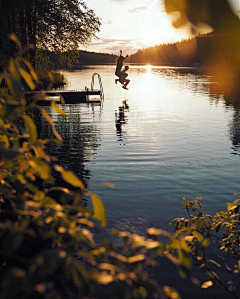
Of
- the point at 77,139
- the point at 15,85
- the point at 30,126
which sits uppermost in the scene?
the point at 15,85

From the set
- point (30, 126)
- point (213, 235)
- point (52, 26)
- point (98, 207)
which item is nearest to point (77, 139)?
point (213, 235)

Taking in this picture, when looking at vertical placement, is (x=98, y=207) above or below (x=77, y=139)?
above

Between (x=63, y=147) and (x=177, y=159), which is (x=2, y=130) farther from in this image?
(x=63, y=147)

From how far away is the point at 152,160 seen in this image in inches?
499

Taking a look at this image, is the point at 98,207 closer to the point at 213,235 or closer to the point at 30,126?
the point at 30,126

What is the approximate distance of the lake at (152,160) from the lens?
8.37 metres

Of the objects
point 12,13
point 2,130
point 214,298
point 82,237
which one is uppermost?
point 12,13

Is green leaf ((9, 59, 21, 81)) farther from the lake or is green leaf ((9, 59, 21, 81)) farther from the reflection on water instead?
the reflection on water

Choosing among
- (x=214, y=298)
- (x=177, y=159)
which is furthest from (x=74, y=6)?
(x=214, y=298)

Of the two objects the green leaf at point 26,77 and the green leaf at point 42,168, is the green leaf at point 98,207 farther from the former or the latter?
the green leaf at point 26,77

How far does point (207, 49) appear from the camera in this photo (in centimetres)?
18938

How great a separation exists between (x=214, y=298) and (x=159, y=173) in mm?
6169

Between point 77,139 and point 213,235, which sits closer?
point 213,235

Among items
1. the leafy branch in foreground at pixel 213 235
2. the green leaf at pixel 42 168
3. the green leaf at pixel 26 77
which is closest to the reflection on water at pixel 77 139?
the leafy branch in foreground at pixel 213 235
